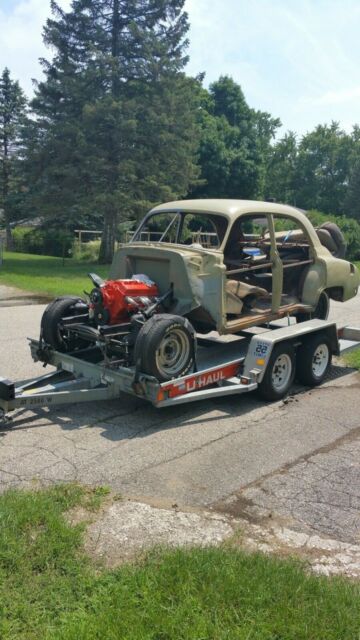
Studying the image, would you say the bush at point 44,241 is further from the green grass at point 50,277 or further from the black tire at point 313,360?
the black tire at point 313,360

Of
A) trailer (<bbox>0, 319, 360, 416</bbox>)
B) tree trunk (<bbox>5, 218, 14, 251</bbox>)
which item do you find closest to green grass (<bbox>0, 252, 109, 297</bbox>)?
trailer (<bbox>0, 319, 360, 416</bbox>)

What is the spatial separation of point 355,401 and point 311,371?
0.62 m

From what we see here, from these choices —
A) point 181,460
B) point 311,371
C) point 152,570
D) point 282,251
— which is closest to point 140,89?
point 282,251

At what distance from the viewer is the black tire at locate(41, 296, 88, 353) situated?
6492mm

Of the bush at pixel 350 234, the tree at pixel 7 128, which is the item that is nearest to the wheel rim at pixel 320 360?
the bush at pixel 350 234

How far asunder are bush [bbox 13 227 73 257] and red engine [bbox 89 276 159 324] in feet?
92.0

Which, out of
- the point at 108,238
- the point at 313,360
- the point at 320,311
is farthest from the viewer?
the point at 108,238

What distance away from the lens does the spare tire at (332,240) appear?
8.48m

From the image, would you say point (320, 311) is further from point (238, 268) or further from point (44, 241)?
point (44, 241)

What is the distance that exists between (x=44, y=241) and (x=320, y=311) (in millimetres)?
30791

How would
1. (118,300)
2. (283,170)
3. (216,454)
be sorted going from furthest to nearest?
(283,170) < (118,300) < (216,454)

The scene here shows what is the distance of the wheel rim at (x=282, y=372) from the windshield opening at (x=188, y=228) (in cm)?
152

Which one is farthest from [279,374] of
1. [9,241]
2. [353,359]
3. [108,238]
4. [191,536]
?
[9,241]

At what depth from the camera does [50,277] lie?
1959 centimetres
